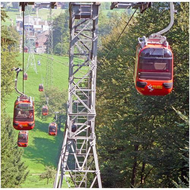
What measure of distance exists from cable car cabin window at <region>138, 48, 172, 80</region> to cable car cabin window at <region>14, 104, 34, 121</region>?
23.8 feet

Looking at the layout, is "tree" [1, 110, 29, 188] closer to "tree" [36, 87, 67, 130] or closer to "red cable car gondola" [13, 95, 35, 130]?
"red cable car gondola" [13, 95, 35, 130]

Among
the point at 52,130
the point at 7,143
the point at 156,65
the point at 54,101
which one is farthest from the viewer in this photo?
the point at 54,101

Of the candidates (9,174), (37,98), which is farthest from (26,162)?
(37,98)

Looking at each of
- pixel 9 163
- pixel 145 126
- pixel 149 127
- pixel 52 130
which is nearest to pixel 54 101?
pixel 52 130

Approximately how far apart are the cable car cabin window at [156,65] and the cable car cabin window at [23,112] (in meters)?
7.25

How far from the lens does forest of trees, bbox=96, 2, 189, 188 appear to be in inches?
810

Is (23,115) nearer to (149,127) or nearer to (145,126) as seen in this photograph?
(149,127)

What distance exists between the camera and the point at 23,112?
728 inches

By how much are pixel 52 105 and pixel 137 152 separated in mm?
50611

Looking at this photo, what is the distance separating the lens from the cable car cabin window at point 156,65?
39.3ft

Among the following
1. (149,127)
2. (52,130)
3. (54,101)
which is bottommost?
(52,130)

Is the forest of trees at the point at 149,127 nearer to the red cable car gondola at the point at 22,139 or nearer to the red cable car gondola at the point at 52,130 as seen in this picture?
the red cable car gondola at the point at 22,139

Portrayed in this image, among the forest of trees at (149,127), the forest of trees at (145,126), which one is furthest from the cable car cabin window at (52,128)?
the forest of trees at (149,127)

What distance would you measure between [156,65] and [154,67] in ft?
0.22
